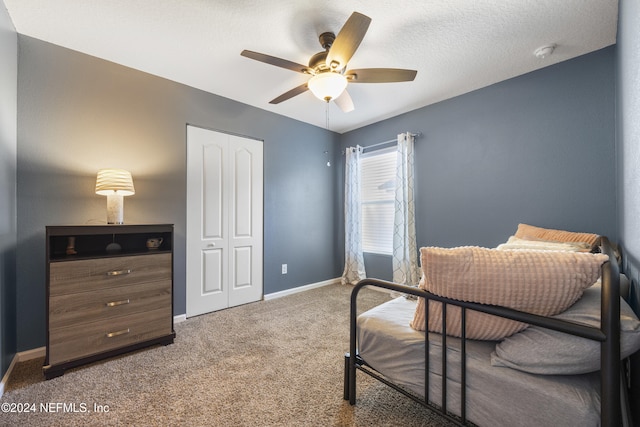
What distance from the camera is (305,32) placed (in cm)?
A: 202

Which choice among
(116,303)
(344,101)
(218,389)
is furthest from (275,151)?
(218,389)

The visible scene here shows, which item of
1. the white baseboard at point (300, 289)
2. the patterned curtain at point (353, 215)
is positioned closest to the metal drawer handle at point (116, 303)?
the white baseboard at point (300, 289)

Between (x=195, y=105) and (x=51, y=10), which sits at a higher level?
(x=51, y=10)

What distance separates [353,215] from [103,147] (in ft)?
10.00

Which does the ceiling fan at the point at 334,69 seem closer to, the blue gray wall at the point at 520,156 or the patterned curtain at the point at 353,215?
the blue gray wall at the point at 520,156

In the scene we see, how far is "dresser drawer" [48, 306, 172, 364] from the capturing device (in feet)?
5.92

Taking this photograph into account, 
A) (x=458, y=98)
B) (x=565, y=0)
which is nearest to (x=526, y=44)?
(x=565, y=0)

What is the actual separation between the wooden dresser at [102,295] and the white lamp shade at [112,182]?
32 cm

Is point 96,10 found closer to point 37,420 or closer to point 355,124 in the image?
point 37,420

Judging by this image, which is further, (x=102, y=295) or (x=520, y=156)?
(x=520, y=156)

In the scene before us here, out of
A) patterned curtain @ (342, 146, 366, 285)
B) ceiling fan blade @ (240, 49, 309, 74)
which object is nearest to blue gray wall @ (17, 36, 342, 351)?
patterned curtain @ (342, 146, 366, 285)

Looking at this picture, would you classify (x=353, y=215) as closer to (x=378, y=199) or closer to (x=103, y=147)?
(x=378, y=199)

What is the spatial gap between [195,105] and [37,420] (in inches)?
108

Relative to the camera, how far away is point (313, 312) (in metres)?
3.01
